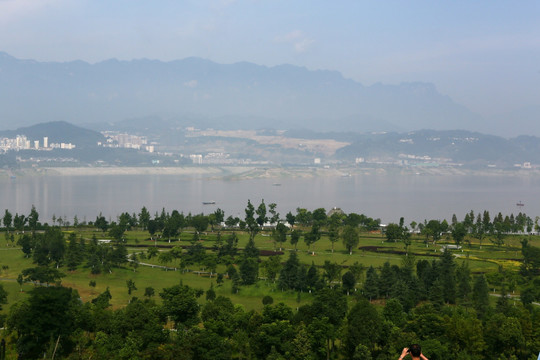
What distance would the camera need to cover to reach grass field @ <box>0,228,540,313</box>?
25.9 meters

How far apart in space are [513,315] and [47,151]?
594 ft

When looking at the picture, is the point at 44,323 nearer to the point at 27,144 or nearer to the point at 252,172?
the point at 252,172

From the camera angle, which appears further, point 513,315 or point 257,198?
point 257,198

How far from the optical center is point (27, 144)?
185500mm

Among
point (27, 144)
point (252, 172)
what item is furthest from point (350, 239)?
point (27, 144)

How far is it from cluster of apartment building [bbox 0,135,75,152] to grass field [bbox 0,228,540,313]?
152m

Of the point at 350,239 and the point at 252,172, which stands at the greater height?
the point at 252,172

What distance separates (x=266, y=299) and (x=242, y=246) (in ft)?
54.9

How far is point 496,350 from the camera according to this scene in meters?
17.5

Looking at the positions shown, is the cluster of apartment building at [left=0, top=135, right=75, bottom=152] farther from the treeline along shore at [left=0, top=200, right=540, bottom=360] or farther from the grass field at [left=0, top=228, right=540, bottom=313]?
the treeline along shore at [left=0, top=200, right=540, bottom=360]

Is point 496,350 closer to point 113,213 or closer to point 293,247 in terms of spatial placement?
point 293,247

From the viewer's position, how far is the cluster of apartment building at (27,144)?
183 metres

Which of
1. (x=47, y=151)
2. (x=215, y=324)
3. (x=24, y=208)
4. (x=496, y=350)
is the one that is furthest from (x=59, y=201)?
(x=47, y=151)

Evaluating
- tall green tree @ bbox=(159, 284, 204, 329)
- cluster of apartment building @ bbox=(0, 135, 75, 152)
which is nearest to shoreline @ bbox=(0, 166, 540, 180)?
cluster of apartment building @ bbox=(0, 135, 75, 152)
